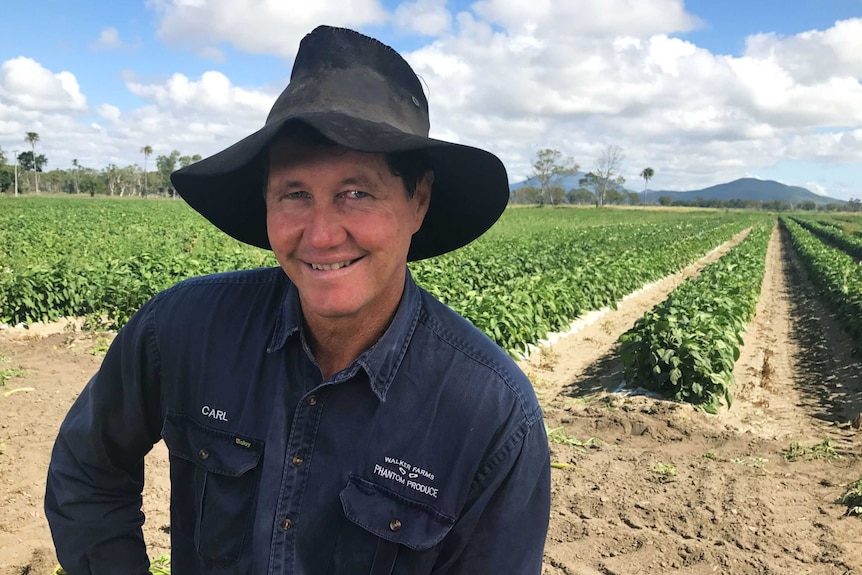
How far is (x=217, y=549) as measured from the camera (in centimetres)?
158

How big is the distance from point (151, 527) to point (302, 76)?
3888mm

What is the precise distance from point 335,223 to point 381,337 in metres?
0.31

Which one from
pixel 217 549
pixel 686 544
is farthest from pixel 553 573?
pixel 217 549

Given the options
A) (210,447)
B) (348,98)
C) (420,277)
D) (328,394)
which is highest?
(348,98)

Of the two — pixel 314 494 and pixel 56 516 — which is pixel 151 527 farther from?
pixel 314 494

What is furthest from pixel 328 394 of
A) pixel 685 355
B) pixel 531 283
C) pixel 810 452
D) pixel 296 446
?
pixel 531 283

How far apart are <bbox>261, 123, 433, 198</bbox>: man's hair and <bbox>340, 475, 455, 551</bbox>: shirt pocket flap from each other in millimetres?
732

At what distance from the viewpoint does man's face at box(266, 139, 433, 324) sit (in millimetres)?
1479

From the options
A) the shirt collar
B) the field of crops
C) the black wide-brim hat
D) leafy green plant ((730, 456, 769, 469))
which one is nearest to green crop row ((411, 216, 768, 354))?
the field of crops

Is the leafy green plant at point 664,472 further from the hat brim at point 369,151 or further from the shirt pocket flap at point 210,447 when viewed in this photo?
the shirt pocket flap at point 210,447

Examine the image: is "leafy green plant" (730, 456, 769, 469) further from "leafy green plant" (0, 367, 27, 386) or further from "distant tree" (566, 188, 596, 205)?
"distant tree" (566, 188, 596, 205)

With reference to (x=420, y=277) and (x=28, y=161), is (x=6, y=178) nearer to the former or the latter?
(x=28, y=161)

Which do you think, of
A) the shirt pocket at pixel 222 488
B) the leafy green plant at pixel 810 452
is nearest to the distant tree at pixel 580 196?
the leafy green plant at pixel 810 452

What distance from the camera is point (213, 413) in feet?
5.27
